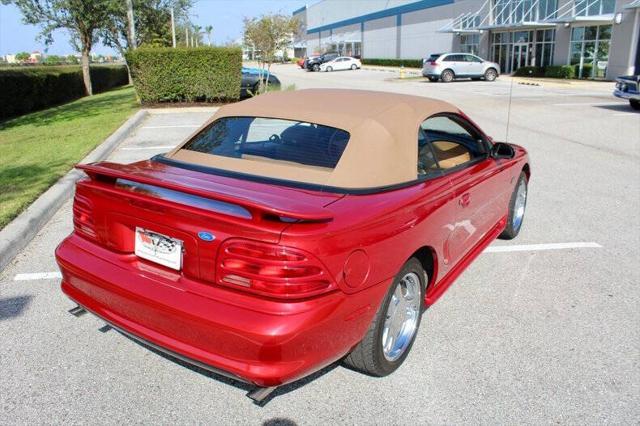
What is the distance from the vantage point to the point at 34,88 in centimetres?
1952

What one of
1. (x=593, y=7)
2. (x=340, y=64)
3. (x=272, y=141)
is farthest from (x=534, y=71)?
(x=272, y=141)

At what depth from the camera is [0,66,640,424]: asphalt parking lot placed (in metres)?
2.82

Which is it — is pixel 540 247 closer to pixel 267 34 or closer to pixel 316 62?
pixel 267 34

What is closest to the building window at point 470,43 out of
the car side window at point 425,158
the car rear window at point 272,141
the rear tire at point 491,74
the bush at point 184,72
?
the rear tire at point 491,74

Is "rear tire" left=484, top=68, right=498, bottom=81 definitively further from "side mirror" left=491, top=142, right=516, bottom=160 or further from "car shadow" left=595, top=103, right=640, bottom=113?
"side mirror" left=491, top=142, right=516, bottom=160

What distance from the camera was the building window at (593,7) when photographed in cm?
2952

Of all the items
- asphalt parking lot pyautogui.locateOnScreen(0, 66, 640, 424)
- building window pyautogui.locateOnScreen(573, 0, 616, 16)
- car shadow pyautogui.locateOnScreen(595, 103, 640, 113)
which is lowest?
asphalt parking lot pyautogui.locateOnScreen(0, 66, 640, 424)

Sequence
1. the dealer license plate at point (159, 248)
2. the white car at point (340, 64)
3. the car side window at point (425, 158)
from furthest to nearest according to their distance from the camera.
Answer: the white car at point (340, 64), the car side window at point (425, 158), the dealer license plate at point (159, 248)

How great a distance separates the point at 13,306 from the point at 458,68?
3161 centimetres

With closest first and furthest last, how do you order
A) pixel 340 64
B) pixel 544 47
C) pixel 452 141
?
pixel 452 141 → pixel 544 47 → pixel 340 64

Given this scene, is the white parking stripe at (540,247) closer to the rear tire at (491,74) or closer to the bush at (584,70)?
the rear tire at (491,74)

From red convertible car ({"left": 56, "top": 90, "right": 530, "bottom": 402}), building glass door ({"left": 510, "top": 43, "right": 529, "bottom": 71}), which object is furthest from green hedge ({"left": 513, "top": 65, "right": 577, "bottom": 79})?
red convertible car ({"left": 56, "top": 90, "right": 530, "bottom": 402})

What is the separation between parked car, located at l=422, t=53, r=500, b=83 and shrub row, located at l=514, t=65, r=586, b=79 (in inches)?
67.1

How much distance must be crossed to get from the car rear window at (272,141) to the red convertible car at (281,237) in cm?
1
